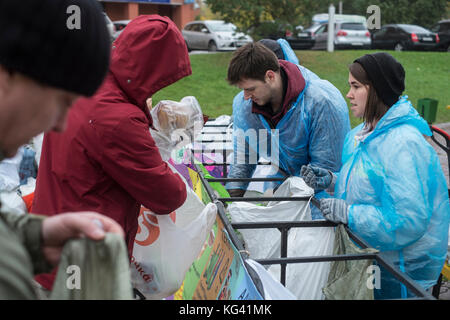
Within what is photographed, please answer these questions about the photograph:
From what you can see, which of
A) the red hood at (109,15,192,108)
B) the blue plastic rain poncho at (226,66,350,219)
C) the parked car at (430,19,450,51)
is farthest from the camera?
the parked car at (430,19,450,51)

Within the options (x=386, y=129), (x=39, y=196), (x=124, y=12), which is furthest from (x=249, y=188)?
A: (x=124, y=12)

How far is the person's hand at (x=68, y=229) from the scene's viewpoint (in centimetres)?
94

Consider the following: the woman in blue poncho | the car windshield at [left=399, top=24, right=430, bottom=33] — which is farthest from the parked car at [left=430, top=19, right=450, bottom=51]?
the woman in blue poncho

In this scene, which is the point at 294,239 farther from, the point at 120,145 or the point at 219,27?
the point at 219,27

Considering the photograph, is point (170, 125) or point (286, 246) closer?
point (286, 246)

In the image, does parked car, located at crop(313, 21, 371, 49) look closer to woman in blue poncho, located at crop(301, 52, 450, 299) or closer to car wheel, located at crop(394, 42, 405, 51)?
car wheel, located at crop(394, 42, 405, 51)

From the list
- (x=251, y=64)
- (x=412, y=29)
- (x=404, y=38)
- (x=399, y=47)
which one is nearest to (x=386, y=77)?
(x=251, y=64)

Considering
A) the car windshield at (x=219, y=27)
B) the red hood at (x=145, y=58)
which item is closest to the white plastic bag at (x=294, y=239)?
the red hood at (x=145, y=58)

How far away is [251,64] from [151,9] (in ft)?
95.1

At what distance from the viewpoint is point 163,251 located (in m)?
2.35

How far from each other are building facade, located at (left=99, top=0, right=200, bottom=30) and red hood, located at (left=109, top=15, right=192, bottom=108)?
85.9 feet

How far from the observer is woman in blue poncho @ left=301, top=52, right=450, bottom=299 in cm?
212

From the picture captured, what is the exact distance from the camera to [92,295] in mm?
984

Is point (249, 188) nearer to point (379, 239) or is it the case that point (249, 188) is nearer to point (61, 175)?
point (379, 239)
